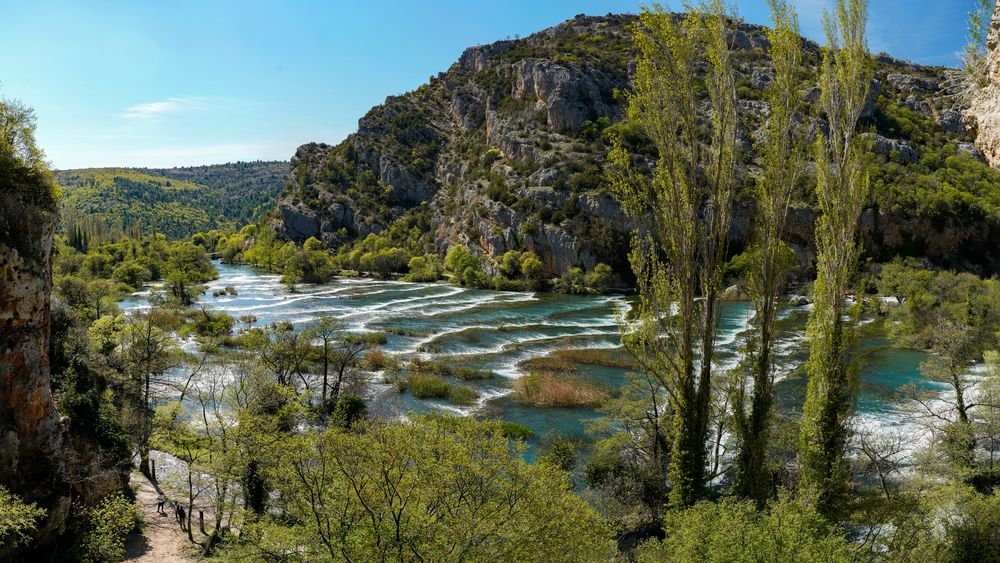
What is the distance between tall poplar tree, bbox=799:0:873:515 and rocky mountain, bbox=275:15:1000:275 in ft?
114

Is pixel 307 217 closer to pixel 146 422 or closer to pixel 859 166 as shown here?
pixel 146 422

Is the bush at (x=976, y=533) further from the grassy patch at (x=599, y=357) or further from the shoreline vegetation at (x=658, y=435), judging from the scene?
the grassy patch at (x=599, y=357)

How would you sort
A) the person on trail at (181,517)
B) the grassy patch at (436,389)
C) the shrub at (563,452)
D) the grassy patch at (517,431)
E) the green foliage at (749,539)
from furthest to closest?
the grassy patch at (436,389)
the grassy patch at (517,431)
the shrub at (563,452)
the person on trail at (181,517)
the green foliage at (749,539)

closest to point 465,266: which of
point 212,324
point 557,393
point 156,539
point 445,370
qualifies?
point 212,324

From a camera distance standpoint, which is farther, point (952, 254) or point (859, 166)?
point (952, 254)

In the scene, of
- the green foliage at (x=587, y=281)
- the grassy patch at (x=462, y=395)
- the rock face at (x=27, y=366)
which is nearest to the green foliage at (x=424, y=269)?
the green foliage at (x=587, y=281)

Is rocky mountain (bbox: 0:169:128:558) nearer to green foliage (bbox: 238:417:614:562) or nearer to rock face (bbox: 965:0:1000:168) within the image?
green foliage (bbox: 238:417:614:562)

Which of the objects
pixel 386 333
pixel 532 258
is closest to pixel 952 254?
pixel 532 258

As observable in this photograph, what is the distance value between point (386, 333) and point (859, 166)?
38485mm

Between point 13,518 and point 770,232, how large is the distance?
20.6 m

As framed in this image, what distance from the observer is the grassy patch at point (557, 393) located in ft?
95.7

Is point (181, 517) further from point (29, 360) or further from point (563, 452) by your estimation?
point (563, 452)

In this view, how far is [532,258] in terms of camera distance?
82.2 metres

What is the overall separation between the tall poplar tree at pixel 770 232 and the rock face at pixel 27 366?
2059cm
